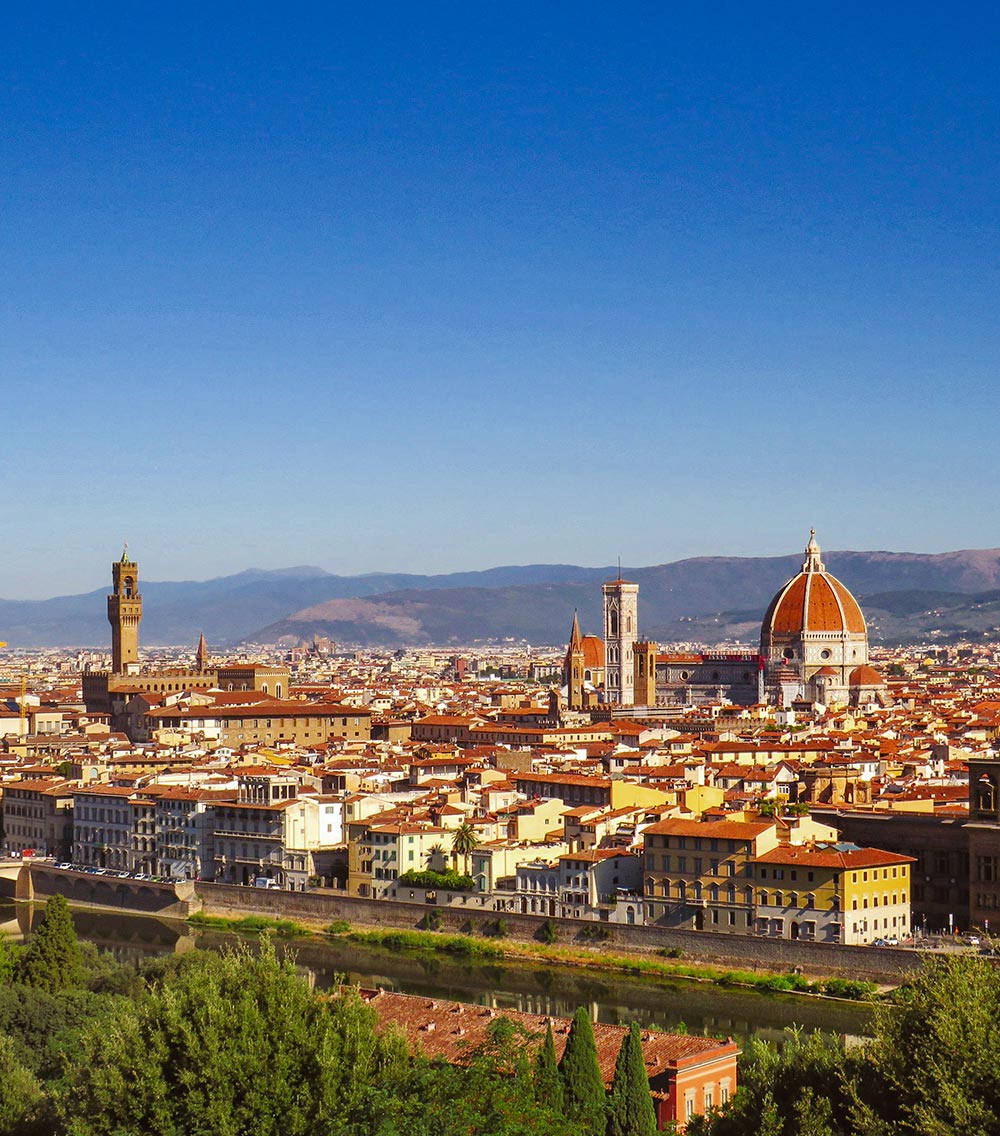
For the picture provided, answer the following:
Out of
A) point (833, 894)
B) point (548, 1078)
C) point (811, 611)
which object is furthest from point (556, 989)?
point (811, 611)

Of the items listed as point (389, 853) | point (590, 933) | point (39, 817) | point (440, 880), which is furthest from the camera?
point (39, 817)

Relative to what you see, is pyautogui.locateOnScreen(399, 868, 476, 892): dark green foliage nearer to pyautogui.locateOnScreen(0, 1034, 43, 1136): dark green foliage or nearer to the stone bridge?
the stone bridge

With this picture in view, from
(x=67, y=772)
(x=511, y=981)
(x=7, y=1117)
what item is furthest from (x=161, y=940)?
(x=7, y=1117)

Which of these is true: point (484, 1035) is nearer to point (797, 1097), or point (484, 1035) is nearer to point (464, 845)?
point (797, 1097)

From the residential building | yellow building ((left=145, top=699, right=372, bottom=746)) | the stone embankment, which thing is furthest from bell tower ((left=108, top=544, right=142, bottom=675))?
the stone embankment

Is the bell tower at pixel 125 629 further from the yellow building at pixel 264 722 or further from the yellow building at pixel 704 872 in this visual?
the yellow building at pixel 704 872

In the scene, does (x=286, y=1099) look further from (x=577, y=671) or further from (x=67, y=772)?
(x=577, y=671)
